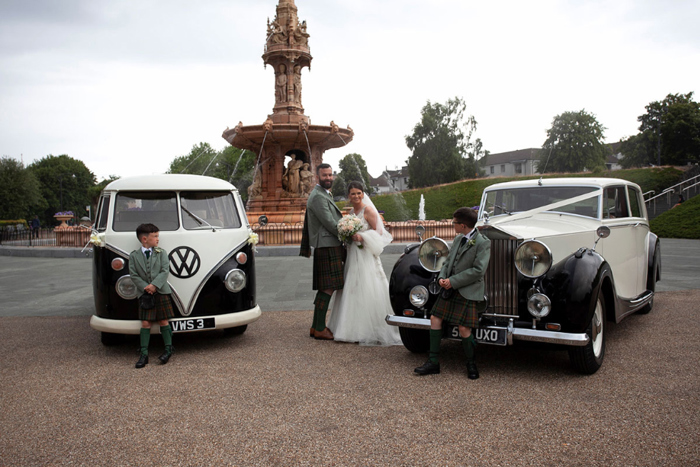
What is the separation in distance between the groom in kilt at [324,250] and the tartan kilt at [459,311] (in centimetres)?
188

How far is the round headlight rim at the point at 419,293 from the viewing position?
516 cm

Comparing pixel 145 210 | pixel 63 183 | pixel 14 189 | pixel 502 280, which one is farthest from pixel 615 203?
pixel 63 183

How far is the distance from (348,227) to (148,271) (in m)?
2.29

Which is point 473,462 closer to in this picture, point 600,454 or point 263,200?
→ point 600,454

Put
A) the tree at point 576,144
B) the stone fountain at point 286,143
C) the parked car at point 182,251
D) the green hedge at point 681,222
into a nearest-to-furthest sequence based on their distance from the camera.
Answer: the parked car at point 182,251, the stone fountain at point 286,143, the green hedge at point 681,222, the tree at point 576,144

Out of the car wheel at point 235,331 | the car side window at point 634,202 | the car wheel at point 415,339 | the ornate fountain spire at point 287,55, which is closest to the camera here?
the car wheel at point 415,339

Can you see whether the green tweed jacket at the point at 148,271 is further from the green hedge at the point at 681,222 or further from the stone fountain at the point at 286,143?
the green hedge at the point at 681,222

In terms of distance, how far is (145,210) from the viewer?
20.2 ft

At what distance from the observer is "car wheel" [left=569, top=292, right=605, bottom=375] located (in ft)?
15.1

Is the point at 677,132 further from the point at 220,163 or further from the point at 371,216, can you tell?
the point at 220,163

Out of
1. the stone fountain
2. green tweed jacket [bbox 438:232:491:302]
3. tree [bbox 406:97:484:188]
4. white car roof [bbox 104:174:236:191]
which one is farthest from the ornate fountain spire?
tree [bbox 406:97:484:188]

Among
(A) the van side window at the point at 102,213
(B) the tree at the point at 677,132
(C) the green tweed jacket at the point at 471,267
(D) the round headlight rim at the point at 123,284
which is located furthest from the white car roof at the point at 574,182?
(B) the tree at the point at 677,132

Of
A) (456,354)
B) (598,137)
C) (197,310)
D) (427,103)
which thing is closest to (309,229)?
(197,310)

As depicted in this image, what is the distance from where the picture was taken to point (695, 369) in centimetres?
486
